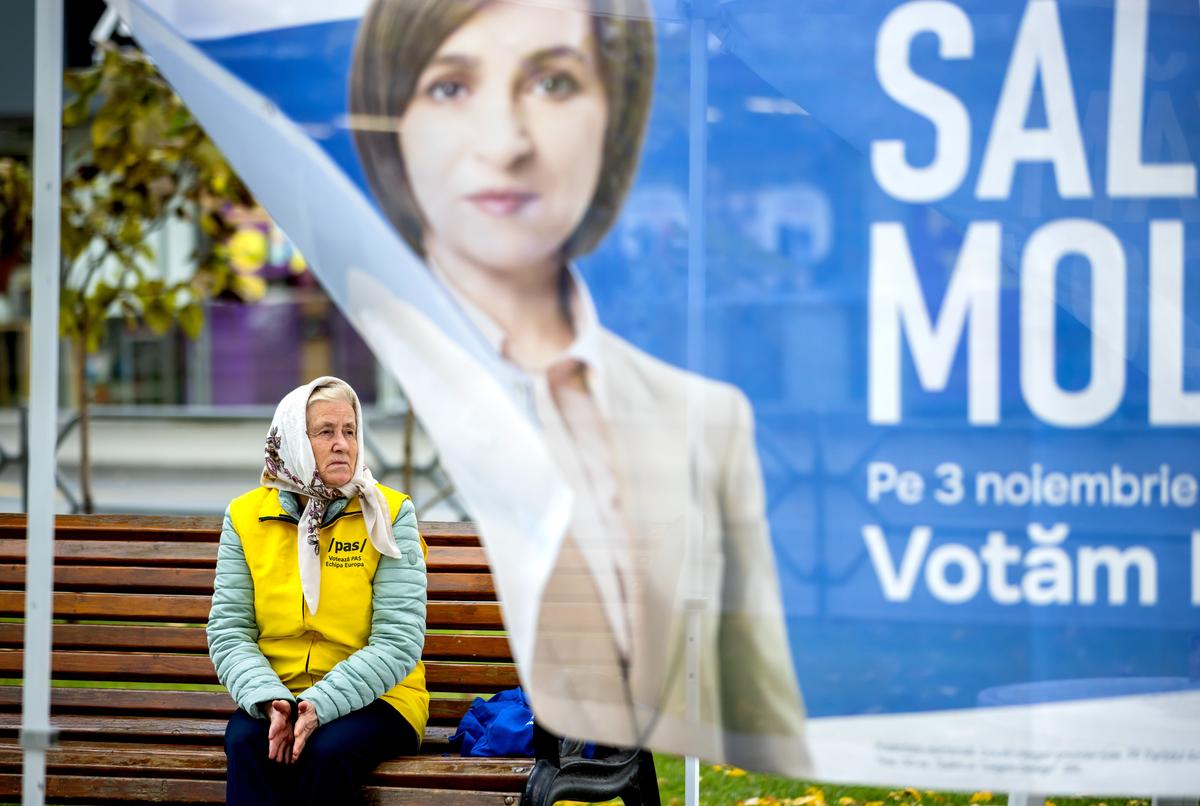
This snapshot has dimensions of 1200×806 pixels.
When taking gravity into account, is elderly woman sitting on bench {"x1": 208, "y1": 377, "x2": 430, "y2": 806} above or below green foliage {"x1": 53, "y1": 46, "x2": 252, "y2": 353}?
below

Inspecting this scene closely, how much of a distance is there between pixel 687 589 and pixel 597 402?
0.32 metres

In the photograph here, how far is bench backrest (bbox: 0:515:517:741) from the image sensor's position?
4.09 meters

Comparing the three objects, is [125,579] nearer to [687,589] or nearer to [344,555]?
[344,555]

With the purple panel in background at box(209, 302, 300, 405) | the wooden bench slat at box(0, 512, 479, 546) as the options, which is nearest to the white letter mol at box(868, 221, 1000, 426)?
the wooden bench slat at box(0, 512, 479, 546)

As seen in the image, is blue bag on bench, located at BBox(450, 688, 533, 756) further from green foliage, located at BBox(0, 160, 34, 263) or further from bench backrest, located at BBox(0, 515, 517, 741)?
green foliage, located at BBox(0, 160, 34, 263)

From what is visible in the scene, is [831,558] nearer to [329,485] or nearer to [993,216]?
[993,216]

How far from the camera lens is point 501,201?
96.0 inches

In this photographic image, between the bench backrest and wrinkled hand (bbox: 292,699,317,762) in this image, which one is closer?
wrinkled hand (bbox: 292,699,317,762)

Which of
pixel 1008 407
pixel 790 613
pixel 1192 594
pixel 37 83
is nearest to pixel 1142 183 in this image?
pixel 1008 407

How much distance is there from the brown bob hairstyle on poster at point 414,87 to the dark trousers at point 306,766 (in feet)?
4.65

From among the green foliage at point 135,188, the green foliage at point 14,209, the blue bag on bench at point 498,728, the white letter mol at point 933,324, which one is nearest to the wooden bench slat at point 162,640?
the blue bag on bench at point 498,728

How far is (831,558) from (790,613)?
10cm

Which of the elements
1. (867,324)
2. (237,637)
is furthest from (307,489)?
(867,324)

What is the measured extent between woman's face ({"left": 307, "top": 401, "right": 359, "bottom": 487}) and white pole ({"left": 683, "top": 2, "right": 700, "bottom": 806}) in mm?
1380
